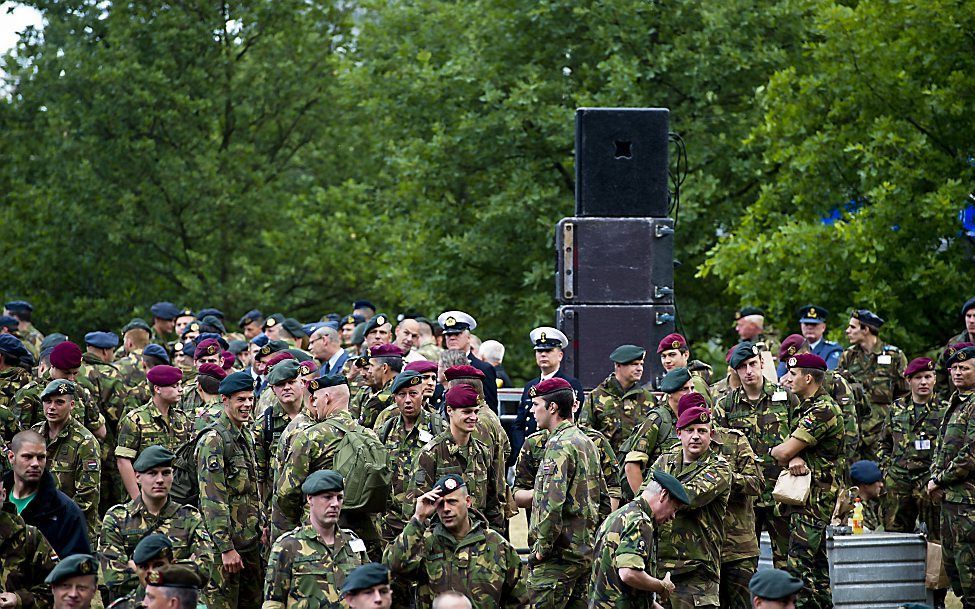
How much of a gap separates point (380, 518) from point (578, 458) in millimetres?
1932

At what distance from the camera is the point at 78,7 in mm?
32188

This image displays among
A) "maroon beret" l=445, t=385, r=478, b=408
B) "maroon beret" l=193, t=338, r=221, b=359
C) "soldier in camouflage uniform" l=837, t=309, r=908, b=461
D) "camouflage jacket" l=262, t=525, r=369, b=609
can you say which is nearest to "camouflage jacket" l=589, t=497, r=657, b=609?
"camouflage jacket" l=262, t=525, r=369, b=609

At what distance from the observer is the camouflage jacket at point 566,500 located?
1015cm

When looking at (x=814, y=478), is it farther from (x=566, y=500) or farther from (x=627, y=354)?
(x=566, y=500)

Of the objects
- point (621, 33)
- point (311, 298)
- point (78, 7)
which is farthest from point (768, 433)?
point (78, 7)

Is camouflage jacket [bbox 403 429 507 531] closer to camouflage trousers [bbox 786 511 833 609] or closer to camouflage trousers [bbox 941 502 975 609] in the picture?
camouflage trousers [bbox 786 511 833 609]

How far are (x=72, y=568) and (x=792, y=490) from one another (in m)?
6.37

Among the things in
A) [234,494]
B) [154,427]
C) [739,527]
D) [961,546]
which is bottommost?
[961,546]

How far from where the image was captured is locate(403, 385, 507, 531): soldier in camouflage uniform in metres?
10.9

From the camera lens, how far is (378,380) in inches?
534

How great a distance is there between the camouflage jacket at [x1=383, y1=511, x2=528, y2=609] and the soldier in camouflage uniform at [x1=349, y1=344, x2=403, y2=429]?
3989 mm

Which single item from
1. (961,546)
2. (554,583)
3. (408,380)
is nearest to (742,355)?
(961,546)

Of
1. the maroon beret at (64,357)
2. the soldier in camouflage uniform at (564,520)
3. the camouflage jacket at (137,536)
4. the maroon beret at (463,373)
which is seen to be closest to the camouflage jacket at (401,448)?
the maroon beret at (463,373)

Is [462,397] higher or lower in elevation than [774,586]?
higher
